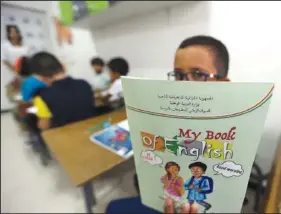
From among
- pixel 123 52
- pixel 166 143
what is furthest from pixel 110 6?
pixel 166 143

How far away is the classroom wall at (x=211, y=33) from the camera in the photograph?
0.64 meters

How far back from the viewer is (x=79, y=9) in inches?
56.0

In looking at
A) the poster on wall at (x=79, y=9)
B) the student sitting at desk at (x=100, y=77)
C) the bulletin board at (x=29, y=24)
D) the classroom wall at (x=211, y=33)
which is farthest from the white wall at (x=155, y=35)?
the bulletin board at (x=29, y=24)

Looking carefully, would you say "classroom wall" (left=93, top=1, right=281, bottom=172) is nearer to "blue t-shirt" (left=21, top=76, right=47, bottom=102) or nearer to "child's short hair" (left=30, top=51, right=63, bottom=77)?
"child's short hair" (left=30, top=51, right=63, bottom=77)

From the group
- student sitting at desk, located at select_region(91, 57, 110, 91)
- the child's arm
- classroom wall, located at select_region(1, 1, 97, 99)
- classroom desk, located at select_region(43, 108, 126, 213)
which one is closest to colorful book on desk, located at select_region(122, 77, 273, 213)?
classroom desk, located at select_region(43, 108, 126, 213)

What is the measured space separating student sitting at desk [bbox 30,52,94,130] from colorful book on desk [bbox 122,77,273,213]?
1.03 meters

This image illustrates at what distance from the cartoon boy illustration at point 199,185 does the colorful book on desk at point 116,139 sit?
0.44 meters

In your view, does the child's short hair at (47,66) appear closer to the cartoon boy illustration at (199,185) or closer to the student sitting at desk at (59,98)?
the student sitting at desk at (59,98)

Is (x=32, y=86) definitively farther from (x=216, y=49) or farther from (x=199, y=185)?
(x=199, y=185)

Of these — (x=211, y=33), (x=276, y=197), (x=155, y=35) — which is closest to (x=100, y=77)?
(x=155, y=35)

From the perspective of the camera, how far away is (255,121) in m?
0.25

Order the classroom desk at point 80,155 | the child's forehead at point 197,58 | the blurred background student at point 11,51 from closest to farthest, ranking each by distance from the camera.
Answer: the child's forehead at point 197,58
the classroom desk at point 80,155
the blurred background student at point 11,51

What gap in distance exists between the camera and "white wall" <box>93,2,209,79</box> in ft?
3.90

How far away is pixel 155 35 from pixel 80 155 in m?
1.14
